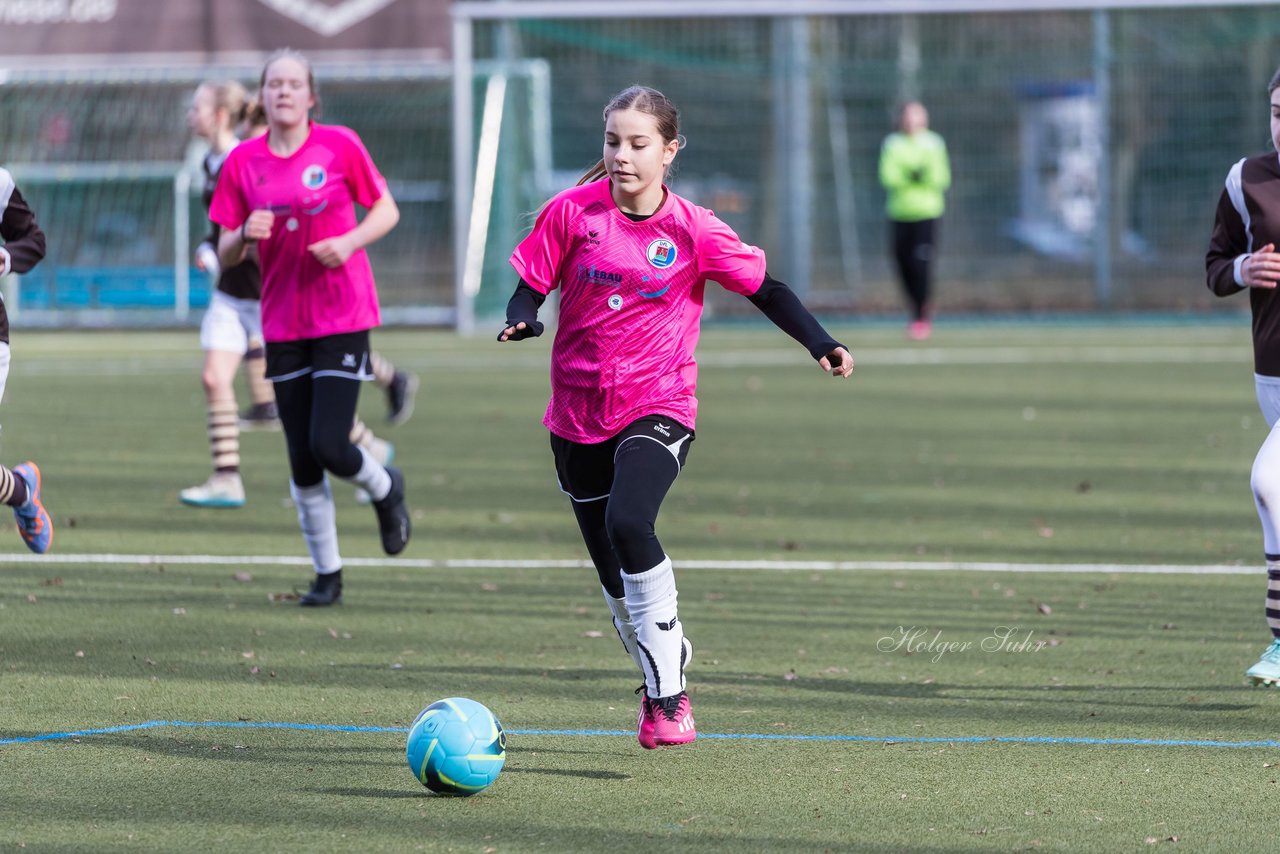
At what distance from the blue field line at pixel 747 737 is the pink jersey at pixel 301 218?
2.22 meters

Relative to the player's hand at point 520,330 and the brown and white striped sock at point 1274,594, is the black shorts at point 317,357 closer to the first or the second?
the player's hand at point 520,330

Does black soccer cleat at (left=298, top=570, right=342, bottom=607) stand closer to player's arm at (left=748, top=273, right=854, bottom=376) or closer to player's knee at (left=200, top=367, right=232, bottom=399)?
player's arm at (left=748, top=273, right=854, bottom=376)

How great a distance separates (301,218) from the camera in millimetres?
7340

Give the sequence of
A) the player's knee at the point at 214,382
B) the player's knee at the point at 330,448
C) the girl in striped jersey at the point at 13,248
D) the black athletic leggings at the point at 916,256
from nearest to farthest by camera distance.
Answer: the girl in striped jersey at the point at 13,248 < the player's knee at the point at 330,448 < the player's knee at the point at 214,382 < the black athletic leggings at the point at 916,256

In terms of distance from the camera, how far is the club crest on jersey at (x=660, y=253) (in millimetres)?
5230

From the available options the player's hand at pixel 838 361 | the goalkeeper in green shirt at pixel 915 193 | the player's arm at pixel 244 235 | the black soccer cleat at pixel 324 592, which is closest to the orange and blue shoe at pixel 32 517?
the black soccer cleat at pixel 324 592

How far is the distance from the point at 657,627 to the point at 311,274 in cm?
283

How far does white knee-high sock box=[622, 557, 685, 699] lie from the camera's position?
16.6 ft

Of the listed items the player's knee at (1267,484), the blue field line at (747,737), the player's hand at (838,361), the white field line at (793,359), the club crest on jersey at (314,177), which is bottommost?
the white field line at (793,359)

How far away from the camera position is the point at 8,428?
44.0ft

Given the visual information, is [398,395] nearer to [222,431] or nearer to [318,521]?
[222,431]

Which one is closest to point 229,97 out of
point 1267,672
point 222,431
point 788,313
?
point 222,431

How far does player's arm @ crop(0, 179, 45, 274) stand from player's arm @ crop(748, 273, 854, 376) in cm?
262

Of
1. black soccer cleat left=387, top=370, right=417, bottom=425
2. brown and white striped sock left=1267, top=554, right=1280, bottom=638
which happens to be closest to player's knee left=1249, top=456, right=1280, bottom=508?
brown and white striped sock left=1267, top=554, right=1280, bottom=638
